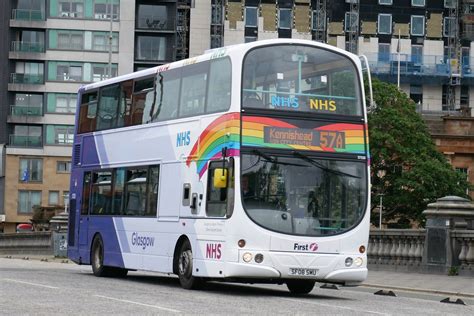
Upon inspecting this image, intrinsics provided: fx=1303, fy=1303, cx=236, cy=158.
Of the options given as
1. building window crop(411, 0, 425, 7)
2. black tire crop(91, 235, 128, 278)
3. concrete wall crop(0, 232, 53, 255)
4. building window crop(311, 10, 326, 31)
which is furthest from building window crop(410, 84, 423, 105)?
black tire crop(91, 235, 128, 278)

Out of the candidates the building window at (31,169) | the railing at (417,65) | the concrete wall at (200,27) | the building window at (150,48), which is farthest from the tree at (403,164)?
the railing at (417,65)

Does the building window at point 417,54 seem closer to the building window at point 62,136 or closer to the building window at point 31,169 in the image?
the building window at point 62,136

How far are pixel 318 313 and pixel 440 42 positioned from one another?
100033mm

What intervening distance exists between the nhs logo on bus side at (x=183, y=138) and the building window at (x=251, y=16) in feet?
286

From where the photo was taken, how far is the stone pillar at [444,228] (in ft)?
109

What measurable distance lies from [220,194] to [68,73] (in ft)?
266

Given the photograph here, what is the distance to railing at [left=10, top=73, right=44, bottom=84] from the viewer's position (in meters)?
103

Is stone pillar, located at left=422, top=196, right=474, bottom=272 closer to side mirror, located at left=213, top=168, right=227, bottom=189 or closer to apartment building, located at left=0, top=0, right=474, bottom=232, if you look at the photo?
side mirror, located at left=213, top=168, right=227, bottom=189

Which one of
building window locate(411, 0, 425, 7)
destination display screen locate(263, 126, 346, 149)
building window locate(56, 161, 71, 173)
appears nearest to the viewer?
destination display screen locate(263, 126, 346, 149)

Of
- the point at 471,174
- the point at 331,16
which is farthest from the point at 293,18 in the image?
the point at 471,174

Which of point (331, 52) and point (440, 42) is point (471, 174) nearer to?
point (440, 42)

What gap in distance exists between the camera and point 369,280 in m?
32.5

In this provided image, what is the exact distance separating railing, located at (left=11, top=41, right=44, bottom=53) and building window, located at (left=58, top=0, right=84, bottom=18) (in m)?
3.14

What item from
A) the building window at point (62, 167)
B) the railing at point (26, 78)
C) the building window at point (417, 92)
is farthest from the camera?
the building window at point (417, 92)
